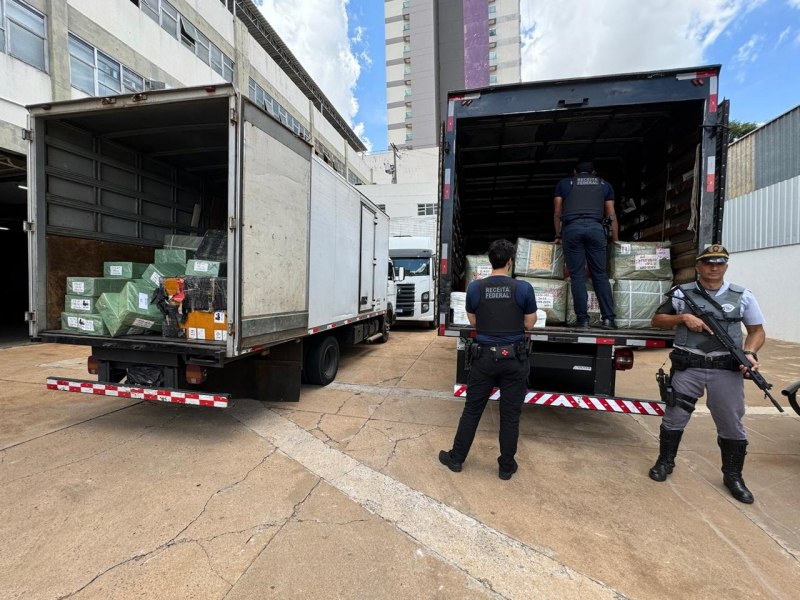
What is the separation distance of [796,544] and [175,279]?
514 cm

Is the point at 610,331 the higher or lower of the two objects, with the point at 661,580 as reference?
higher

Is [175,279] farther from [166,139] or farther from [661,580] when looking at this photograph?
[661,580]

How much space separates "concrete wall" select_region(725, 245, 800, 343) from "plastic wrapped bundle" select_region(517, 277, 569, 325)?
445 inches

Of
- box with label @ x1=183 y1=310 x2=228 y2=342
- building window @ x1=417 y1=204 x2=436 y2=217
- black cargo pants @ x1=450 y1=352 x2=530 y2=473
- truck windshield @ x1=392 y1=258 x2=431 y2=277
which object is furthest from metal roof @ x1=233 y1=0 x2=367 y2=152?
black cargo pants @ x1=450 y1=352 x2=530 y2=473

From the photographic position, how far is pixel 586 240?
13.1ft

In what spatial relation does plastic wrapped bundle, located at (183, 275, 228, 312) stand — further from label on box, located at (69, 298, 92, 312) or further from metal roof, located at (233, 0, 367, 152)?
metal roof, located at (233, 0, 367, 152)

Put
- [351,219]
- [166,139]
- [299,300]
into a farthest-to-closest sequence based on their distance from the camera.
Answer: [351,219] → [166,139] → [299,300]

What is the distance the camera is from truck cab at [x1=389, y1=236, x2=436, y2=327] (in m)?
12.5

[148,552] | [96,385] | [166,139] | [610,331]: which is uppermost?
[166,139]

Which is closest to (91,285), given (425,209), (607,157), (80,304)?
(80,304)

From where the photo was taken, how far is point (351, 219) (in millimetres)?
5836

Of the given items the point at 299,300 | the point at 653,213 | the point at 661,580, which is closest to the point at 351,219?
the point at 299,300

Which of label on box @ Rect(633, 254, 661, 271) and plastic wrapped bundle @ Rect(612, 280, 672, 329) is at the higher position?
label on box @ Rect(633, 254, 661, 271)

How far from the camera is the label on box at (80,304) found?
12.8 ft
